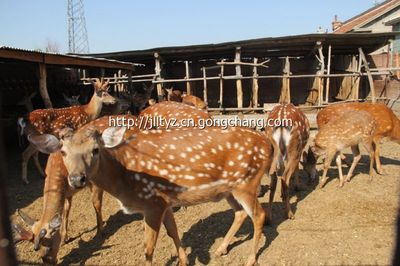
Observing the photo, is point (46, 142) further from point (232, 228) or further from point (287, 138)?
point (287, 138)

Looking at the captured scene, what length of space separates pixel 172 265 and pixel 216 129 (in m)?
1.89

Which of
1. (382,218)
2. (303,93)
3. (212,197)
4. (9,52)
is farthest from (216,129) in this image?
(303,93)

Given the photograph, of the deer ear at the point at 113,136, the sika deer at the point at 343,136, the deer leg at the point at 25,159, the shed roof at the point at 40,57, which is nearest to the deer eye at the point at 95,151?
the deer ear at the point at 113,136

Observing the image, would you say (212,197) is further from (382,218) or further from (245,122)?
(245,122)

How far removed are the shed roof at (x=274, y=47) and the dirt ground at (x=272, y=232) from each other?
9.24 m

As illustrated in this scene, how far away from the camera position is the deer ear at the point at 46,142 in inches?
145

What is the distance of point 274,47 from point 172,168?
13.3m

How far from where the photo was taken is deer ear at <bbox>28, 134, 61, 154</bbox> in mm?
3686

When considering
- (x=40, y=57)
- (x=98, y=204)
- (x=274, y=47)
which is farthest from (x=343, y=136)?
(x=274, y=47)

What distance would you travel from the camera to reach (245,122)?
13086 millimetres

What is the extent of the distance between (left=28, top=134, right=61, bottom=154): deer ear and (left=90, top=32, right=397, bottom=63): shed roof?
12165mm

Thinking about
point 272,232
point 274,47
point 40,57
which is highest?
point 274,47

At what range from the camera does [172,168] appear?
4.18 metres

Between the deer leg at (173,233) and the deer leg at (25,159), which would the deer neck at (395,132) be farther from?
the deer leg at (25,159)
